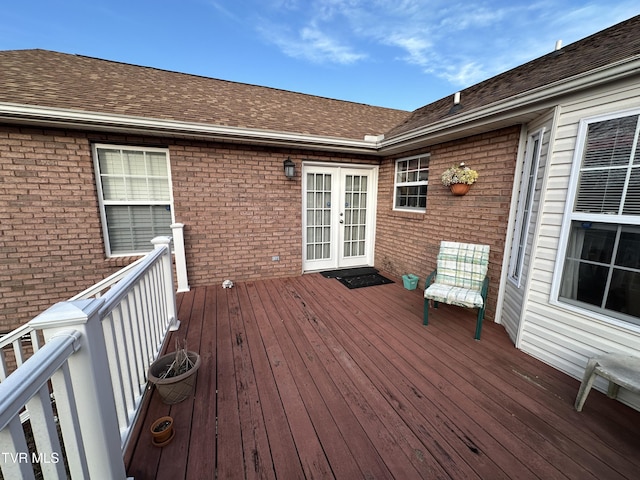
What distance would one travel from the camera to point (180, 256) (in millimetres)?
4012

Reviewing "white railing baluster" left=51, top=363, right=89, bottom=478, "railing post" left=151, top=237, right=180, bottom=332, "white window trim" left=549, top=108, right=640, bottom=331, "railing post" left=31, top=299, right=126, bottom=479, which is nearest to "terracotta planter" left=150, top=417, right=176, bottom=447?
"railing post" left=31, top=299, right=126, bottom=479

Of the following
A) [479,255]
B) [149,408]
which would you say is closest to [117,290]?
[149,408]

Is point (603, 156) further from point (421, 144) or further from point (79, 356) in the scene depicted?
point (79, 356)

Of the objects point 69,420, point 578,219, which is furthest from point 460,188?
point 69,420

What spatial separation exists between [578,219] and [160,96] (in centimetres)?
567

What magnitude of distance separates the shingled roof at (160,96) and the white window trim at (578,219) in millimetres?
3207

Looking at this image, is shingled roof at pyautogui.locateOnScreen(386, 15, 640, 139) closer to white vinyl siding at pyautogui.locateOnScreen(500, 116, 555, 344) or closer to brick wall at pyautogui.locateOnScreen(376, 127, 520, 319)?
white vinyl siding at pyautogui.locateOnScreen(500, 116, 555, 344)

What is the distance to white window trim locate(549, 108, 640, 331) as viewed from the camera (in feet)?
6.54

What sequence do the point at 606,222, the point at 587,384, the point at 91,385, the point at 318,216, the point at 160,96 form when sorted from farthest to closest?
the point at 318,216 → the point at 160,96 → the point at 606,222 → the point at 587,384 → the point at 91,385

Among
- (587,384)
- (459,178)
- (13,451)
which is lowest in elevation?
(587,384)

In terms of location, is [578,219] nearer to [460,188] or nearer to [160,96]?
[460,188]

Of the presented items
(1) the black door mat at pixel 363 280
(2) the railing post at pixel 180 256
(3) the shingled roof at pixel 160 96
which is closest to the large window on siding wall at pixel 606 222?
(1) the black door mat at pixel 363 280

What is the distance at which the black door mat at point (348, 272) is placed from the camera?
491 cm

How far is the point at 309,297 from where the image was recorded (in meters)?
3.91
